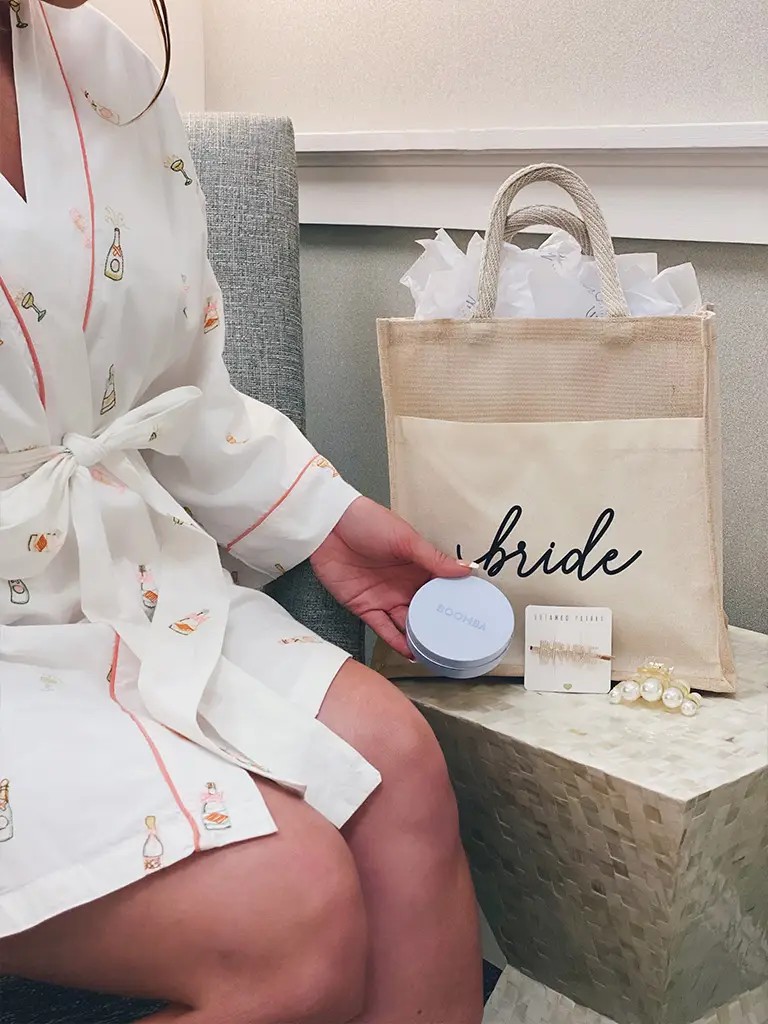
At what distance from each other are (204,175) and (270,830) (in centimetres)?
80

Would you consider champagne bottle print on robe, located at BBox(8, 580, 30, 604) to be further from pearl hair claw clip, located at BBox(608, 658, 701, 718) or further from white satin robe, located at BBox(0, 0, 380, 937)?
pearl hair claw clip, located at BBox(608, 658, 701, 718)

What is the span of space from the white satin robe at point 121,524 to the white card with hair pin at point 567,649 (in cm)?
22

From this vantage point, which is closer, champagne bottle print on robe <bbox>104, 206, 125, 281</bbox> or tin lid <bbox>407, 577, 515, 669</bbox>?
champagne bottle print on robe <bbox>104, 206, 125, 281</bbox>

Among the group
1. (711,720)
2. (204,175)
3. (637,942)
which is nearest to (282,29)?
(204,175)

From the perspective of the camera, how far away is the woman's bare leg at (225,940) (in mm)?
721

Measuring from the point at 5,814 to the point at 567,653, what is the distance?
0.55 meters

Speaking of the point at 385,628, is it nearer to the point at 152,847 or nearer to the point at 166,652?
the point at 166,652

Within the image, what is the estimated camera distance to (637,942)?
92cm

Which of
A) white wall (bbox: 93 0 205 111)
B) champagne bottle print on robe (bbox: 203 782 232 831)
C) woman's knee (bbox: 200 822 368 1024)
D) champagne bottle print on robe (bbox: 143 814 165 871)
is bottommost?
woman's knee (bbox: 200 822 368 1024)

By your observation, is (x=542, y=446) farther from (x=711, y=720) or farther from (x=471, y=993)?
(x=471, y=993)

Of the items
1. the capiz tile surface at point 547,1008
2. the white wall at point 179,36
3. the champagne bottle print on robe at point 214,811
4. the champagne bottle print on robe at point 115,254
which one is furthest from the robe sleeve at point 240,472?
the white wall at point 179,36

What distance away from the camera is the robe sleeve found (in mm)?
1031

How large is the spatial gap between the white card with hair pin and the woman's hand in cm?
9

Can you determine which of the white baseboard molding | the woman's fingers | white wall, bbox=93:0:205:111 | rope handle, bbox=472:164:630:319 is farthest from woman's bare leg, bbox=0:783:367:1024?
white wall, bbox=93:0:205:111
